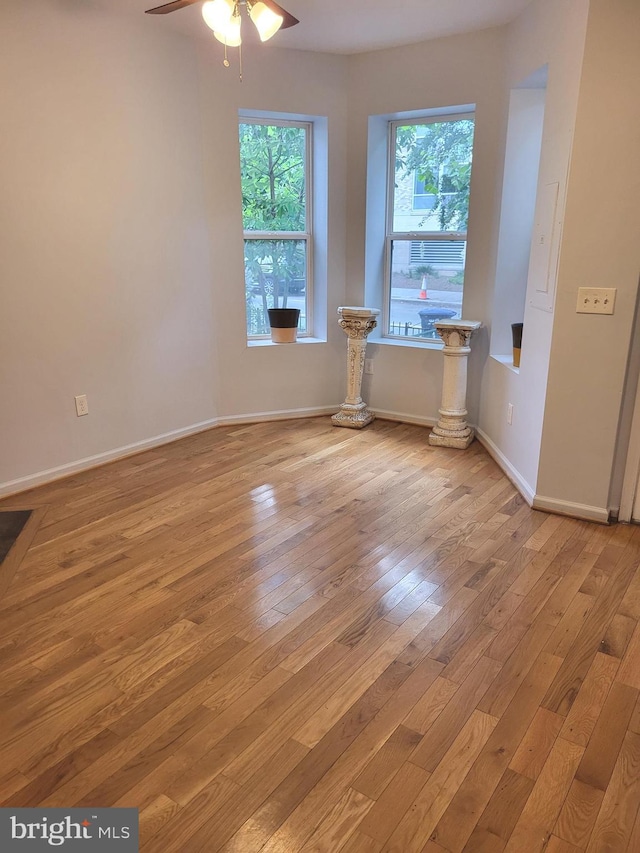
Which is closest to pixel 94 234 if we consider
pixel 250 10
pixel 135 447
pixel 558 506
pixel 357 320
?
pixel 135 447

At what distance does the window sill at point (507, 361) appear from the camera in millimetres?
3613

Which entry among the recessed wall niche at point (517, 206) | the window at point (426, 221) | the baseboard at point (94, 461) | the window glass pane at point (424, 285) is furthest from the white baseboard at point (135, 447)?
the recessed wall niche at point (517, 206)

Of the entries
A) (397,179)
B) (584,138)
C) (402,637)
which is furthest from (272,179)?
(402,637)

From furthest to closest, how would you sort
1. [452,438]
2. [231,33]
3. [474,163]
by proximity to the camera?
1. [452,438]
2. [474,163]
3. [231,33]

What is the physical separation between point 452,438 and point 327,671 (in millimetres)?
2437

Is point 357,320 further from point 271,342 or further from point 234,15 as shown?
point 234,15

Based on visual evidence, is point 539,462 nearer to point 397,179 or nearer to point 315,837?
point 315,837

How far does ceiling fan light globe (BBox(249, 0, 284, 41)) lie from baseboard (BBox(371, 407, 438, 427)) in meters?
2.75

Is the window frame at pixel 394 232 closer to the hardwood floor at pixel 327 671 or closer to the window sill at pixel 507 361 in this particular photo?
the window sill at pixel 507 361

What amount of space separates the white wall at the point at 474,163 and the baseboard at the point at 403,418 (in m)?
0.01

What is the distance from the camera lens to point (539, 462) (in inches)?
122

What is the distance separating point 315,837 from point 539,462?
7.17 feet

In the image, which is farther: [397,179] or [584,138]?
[397,179]

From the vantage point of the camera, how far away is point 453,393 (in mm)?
4152
